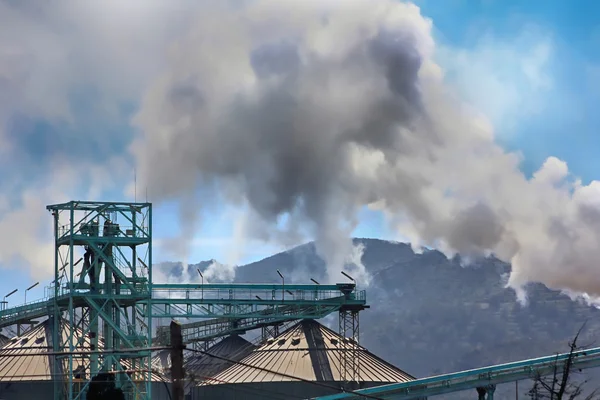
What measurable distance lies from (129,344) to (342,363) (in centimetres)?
1814

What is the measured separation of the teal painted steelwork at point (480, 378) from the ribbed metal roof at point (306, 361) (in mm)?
12029

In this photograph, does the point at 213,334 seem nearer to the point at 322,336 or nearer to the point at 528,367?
the point at 322,336

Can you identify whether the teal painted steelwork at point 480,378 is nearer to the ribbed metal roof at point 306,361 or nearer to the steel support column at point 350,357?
the steel support column at point 350,357

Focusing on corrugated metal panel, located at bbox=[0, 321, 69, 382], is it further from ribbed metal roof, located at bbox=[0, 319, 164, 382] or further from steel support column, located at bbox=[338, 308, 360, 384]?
steel support column, located at bbox=[338, 308, 360, 384]

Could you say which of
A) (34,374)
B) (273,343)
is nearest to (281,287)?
(273,343)

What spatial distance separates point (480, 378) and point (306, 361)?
63.3ft

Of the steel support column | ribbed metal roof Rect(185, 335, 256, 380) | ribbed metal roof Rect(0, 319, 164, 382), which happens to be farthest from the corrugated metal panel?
the steel support column

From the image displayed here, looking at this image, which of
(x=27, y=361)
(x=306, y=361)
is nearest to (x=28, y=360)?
(x=27, y=361)

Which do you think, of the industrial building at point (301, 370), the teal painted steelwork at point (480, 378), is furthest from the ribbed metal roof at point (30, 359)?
the teal painted steelwork at point (480, 378)

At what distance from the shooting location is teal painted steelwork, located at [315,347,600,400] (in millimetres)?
76438

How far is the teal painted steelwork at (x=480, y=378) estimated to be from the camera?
251 feet

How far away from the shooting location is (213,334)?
4400 inches

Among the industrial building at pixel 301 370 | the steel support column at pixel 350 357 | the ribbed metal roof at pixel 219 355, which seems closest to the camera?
the industrial building at pixel 301 370

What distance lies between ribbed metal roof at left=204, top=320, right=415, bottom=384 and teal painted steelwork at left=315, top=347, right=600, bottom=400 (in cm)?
1203
